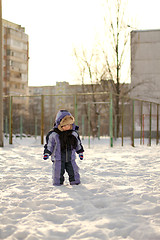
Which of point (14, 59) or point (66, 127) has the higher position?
point (14, 59)

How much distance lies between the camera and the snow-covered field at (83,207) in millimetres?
2830

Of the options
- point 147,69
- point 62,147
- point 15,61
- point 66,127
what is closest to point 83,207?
point 62,147

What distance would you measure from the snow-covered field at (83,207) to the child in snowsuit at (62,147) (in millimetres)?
197

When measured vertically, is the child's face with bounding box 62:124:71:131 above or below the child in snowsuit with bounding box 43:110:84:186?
above

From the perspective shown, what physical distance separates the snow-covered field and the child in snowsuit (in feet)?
0.65

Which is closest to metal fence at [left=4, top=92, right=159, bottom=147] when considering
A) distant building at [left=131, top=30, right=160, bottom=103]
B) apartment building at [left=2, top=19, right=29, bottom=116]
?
distant building at [left=131, top=30, right=160, bottom=103]

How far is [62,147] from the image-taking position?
4.86m

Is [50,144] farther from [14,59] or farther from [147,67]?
[14,59]

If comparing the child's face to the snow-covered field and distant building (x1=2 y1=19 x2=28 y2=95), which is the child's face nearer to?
the snow-covered field

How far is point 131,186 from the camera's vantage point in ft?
15.6

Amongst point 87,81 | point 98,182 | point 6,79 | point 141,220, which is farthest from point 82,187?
point 6,79

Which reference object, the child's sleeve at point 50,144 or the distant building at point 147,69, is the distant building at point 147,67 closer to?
the distant building at point 147,69

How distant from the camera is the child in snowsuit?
4.84m

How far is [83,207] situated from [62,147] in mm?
1394
